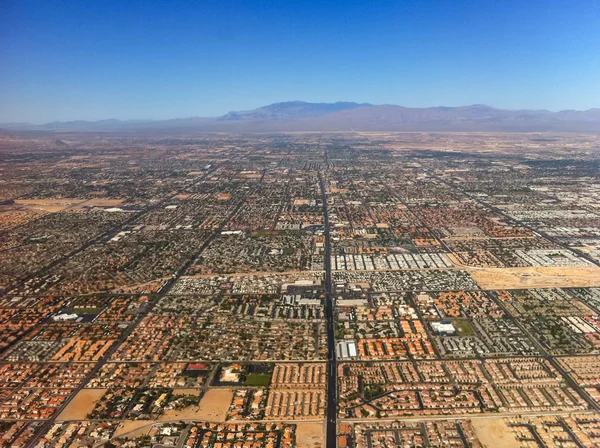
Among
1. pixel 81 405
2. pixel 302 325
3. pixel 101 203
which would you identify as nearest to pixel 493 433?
pixel 302 325

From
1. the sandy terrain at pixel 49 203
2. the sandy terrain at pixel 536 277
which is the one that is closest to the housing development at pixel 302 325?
the sandy terrain at pixel 536 277

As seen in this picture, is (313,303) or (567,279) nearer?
(313,303)

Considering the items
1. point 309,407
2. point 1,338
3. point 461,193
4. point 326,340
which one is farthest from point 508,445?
point 461,193

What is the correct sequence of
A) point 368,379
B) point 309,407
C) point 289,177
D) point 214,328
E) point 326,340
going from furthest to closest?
point 289,177 < point 214,328 < point 326,340 < point 368,379 < point 309,407

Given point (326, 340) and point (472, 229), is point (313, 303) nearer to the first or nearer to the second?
point (326, 340)

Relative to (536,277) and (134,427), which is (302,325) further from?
(536,277)

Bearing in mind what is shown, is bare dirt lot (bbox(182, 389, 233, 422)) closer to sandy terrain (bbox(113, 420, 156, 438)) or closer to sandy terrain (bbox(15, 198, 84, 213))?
sandy terrain (bbox(113, 420, 156, 438))

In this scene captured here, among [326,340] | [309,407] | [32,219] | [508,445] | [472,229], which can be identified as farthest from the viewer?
[32,219]
